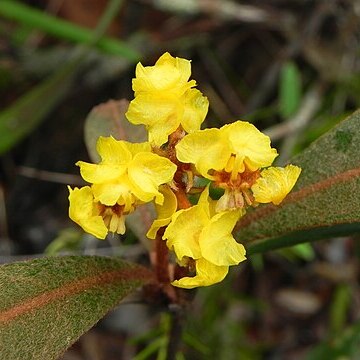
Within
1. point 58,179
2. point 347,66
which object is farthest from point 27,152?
point 347,66

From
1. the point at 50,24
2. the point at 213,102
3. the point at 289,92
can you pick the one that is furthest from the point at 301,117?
the point at 50,24

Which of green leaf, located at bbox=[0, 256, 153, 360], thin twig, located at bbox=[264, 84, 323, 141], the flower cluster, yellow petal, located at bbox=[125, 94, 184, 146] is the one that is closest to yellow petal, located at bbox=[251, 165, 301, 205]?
the flower cluster

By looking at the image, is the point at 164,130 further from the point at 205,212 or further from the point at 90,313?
the point at 90,313

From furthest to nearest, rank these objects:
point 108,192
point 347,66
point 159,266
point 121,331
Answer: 1. point 347,66
2. point 121,331
3. point 159,266
4. point 108,192

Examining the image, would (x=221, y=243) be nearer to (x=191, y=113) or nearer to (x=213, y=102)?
(x=191, y=113)

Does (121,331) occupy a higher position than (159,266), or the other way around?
(159,266)
